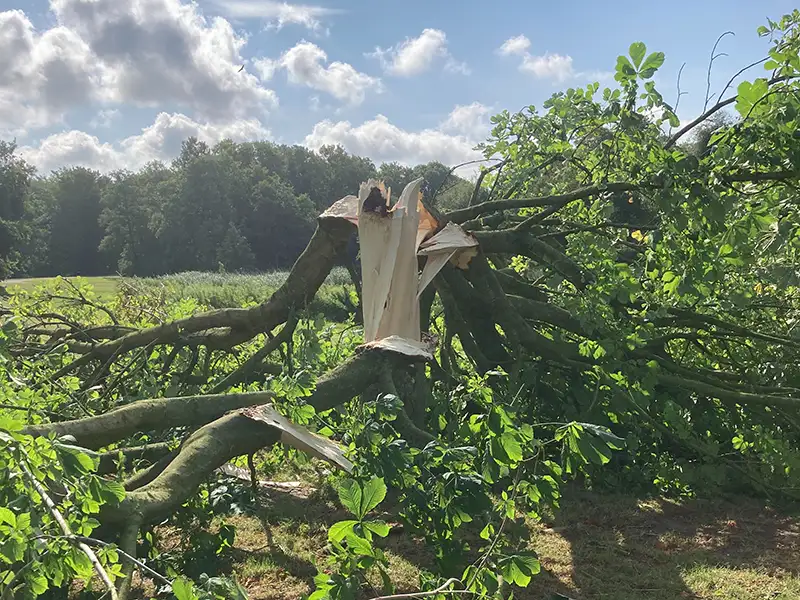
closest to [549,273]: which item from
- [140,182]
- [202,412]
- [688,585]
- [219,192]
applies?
[688,585]

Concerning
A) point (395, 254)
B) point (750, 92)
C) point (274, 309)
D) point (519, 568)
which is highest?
point (750, 92)

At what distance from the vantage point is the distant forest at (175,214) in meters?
47.7

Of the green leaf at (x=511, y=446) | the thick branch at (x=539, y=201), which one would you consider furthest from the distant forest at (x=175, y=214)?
the green leaf at (x=511, y=446)

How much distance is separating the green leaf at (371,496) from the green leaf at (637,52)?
216 centimetres

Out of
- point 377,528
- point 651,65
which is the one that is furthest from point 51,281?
point 377,528

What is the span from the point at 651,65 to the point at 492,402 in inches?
68.5

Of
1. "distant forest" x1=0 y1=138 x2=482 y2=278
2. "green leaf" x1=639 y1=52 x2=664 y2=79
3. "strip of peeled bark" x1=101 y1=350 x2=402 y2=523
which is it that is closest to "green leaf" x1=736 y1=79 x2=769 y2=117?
"green leaf" x1=639 y1=52 x2=664 y2=79

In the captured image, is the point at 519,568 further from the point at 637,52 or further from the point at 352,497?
the point at 637,52

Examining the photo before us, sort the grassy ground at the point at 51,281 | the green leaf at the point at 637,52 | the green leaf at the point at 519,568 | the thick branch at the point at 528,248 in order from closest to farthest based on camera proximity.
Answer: the green leaf at the point at 519,568, the green leaf at the point at 637,52, the thick branch at the point at 528,248, the grassy ground at the point at 51,281

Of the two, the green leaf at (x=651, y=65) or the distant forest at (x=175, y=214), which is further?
the distant forest at (x=175, y=214)

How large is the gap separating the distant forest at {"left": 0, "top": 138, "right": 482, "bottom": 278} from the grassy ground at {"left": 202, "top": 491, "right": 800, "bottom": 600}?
125ft

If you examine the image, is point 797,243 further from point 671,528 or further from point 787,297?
point 671,528

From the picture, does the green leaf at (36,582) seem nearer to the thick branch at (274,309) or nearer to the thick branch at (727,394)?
the thick branch at (274,309)

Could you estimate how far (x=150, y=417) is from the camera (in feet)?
8.04
